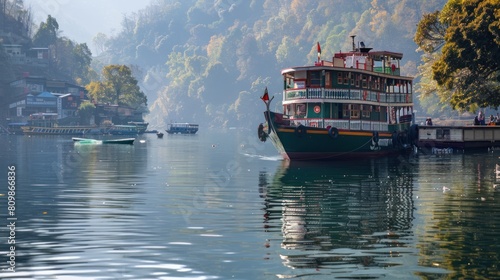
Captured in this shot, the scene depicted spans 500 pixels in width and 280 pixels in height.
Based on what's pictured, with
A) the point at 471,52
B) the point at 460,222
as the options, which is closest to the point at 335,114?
the point at 471,52

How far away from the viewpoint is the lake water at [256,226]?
20.1 metres

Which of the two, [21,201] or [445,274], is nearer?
[445,274]

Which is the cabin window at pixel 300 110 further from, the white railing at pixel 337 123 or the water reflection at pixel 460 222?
the water reflection at pixel 460 222

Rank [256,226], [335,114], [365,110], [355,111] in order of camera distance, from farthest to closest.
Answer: [365,110]
[355,111]
[335,114]
[256,226]

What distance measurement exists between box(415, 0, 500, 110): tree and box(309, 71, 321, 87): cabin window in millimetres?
11764

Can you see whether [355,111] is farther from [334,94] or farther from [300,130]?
[300,130]

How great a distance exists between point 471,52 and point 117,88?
11971 cm

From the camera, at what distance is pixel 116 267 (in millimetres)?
20172

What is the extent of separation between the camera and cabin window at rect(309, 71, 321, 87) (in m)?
61.0

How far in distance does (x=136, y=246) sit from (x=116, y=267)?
277cm

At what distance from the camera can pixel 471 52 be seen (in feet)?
210

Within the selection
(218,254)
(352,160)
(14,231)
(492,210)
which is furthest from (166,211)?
(352,160)

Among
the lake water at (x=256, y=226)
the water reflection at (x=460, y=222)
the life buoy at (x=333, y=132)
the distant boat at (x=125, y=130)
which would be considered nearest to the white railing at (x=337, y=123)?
the life buoy at (x=333, y=132)

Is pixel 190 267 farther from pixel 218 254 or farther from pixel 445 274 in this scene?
pixel 445 274
